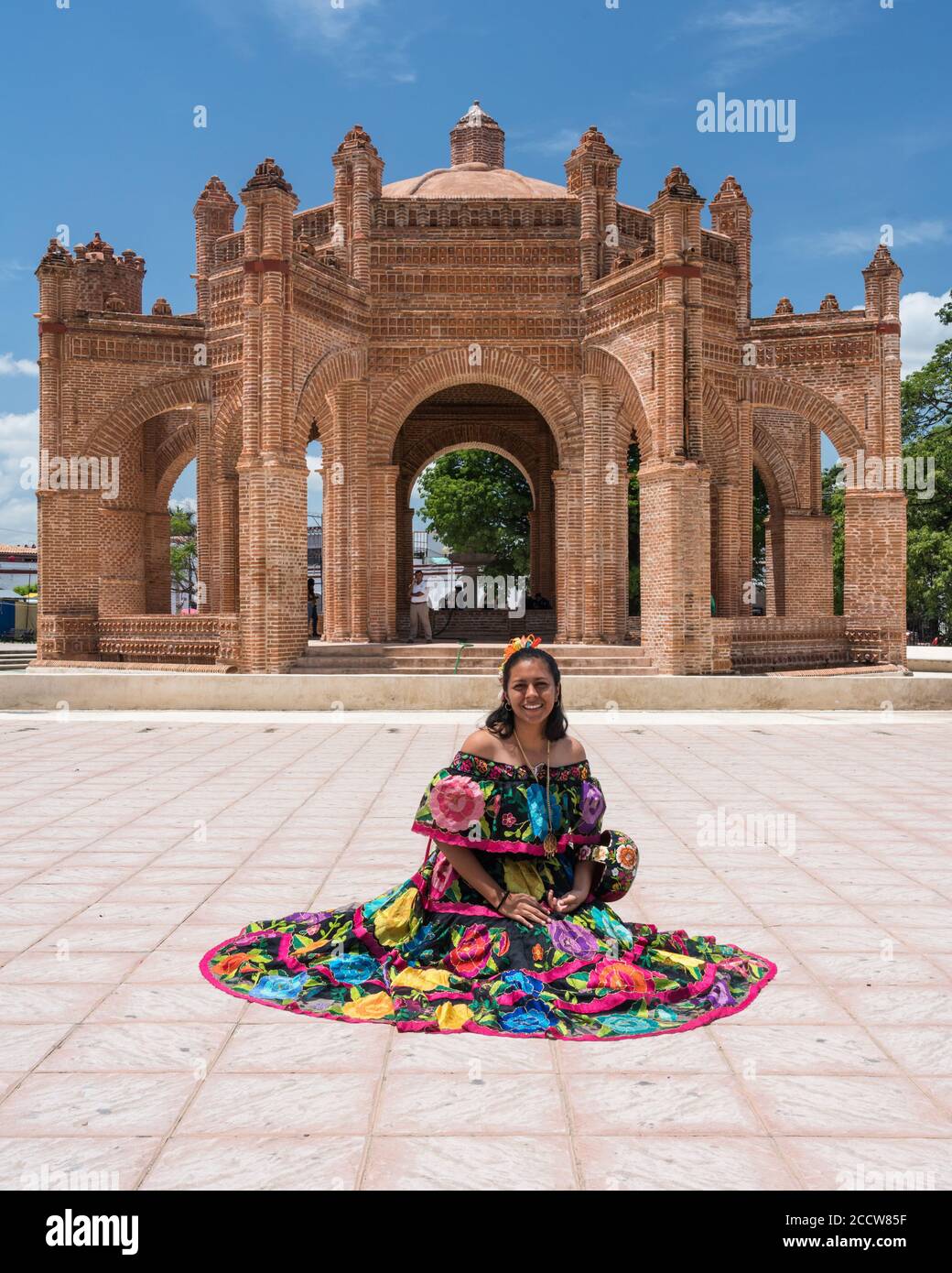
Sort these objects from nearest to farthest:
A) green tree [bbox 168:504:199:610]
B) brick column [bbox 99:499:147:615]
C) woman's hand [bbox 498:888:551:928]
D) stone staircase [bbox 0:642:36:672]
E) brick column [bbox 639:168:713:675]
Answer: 1. woman's hand [bbox 498:888:551:928]
2. brick column [bbox 639:168:713:675]
3. brick column [bbox 99:499:147:615]
4. stone staircase [bbox 0:642:36:672]
5. green tree [bbox 168:504:199:610]

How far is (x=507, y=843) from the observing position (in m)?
3.59

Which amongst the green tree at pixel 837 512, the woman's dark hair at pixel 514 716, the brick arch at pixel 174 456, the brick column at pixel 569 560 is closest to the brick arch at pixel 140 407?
the brick arch at pixel 174 456

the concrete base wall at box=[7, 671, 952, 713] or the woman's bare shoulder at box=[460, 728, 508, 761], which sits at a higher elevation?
the woman's bare shoulder at box=[460, 728, 508, 761]

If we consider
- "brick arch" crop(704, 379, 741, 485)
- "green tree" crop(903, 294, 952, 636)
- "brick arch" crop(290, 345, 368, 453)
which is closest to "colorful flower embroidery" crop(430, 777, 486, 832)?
"brick arch" crop(290, 345, 368, 453)

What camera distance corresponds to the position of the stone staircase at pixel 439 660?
618 inches

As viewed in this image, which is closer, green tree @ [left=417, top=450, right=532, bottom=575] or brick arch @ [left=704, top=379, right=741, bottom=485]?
brick arch @ [left=704, top=379, right=741, bottom=485]

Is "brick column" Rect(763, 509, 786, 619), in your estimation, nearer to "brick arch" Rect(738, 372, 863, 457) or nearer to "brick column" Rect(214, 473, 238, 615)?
"brick arch" Rect(738, 372, 863, 457)

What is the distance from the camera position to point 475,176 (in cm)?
2142

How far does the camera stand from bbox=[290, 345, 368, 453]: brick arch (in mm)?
15617

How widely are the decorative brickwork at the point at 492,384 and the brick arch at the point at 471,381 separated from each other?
0.03 metres

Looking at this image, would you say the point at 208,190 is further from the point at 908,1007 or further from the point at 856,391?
the point at 908,1007

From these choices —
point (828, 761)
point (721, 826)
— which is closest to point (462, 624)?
point (828, 761)

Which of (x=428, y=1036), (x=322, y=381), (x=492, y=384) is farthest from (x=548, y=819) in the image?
(x=492, y=384)

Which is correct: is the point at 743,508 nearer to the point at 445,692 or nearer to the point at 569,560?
the point at 569,560
